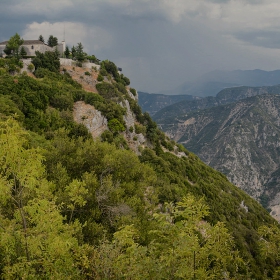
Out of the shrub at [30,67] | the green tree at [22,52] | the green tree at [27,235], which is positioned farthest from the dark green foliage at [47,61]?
the green tree at [27,235]

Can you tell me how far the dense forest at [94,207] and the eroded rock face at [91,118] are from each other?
1227 mm

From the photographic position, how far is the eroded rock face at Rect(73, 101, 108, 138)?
130 feet

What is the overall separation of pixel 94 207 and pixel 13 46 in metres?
47.9

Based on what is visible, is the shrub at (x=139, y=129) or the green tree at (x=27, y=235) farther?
the shrub at (x=139, y=129)

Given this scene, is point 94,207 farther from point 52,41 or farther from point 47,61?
point 52,41

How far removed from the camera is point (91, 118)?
134 feet

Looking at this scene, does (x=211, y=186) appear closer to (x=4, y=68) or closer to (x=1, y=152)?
(x=4, y=68)

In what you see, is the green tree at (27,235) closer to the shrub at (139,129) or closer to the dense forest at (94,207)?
the dense forest at (94,207)

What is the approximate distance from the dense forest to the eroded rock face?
123cm

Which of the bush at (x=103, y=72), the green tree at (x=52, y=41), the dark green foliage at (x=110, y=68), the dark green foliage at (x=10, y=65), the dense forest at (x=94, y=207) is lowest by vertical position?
the dense forest at (x=94, y=207)

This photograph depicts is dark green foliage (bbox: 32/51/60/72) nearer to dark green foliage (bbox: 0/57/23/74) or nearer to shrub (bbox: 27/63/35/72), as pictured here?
shrub (bbox: 27/63/35/72)

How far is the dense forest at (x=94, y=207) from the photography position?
858cm

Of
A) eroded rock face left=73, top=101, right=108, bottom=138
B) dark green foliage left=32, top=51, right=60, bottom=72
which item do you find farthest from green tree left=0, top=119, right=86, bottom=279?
dark green foliage left=32, top=51, right=60, bottom=72

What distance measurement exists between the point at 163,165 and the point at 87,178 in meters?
28.8
